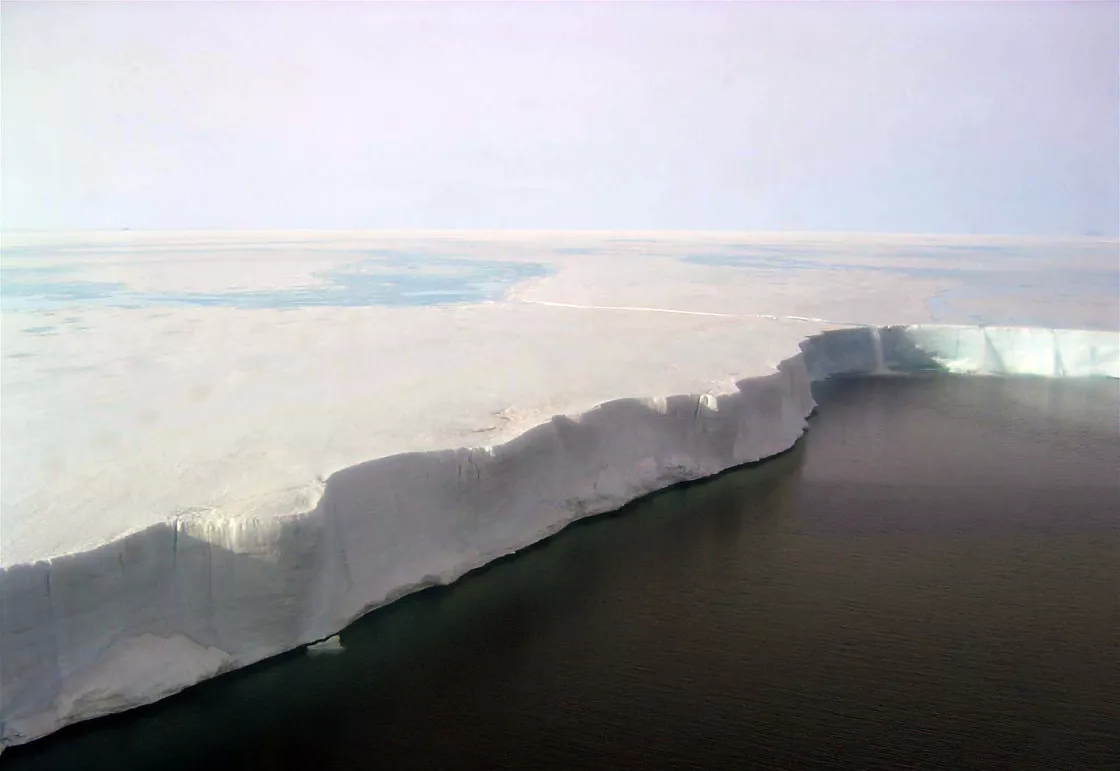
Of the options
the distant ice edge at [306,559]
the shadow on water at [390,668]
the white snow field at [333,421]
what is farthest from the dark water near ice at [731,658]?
the white snow field at [333,421]

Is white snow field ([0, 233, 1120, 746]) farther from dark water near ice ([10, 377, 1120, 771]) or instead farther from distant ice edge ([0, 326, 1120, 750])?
dark water near ice ([10, 377, 1120, 771])

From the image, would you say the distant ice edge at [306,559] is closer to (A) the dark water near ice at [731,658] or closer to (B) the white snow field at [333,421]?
(B) the white snow field at [333,421]

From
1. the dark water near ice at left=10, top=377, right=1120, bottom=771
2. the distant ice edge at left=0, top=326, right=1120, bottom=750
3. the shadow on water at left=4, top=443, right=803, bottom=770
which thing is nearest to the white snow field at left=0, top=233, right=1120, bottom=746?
the distant ice edge at left=0, top=326, right=1120, bottom=750

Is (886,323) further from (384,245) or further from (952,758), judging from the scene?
(384,245)

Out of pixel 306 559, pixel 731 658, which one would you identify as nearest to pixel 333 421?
pixel 306 559

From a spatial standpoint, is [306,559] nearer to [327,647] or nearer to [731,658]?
[327,647]
